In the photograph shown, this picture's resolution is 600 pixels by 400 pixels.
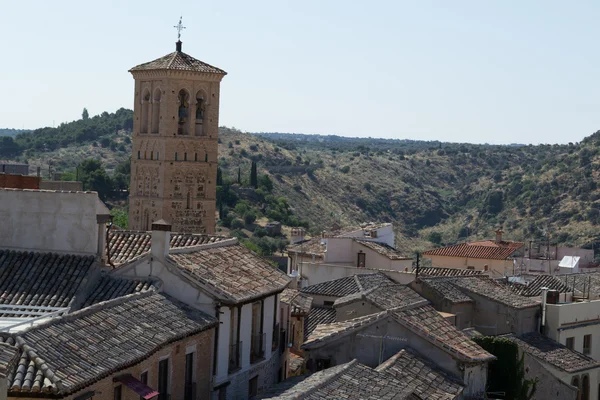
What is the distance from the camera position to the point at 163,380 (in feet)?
60.2

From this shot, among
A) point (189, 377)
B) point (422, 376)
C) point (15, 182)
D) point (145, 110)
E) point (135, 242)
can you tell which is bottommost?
point (422, 376)

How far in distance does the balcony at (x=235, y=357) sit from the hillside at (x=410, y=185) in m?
63.7

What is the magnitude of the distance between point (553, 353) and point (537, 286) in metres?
9.08

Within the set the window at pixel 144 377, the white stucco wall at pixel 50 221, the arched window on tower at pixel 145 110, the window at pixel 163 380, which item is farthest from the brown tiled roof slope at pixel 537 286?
the window at pixel 144 377

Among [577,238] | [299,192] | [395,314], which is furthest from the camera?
[299,192]

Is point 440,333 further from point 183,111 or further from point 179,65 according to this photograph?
point 183,111

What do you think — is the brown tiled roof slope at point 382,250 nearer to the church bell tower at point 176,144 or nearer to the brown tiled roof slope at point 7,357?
the church bell tower at point 176,144

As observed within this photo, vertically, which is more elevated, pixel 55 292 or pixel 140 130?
pixel 140 130

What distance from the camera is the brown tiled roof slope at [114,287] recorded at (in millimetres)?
20250

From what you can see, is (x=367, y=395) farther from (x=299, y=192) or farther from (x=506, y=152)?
(x=506, y=152)

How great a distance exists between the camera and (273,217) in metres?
91.8

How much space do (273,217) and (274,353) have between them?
66.7 meters

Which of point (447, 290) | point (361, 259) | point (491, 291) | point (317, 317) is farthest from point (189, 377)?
point (361, 259)

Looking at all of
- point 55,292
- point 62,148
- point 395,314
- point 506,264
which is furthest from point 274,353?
point 62,148
